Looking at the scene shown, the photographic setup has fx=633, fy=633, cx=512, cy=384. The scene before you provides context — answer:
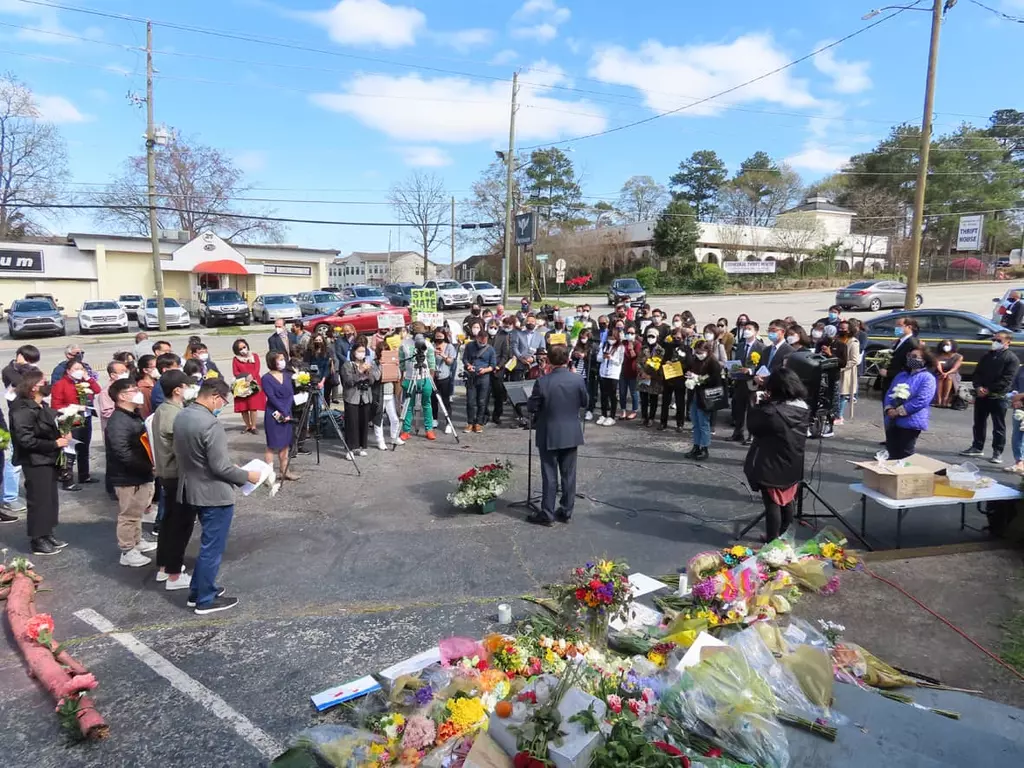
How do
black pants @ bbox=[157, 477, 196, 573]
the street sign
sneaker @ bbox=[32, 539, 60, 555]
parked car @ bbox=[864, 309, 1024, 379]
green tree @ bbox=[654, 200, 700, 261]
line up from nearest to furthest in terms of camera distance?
black pants @ bbox=[157, 477, 196, 573] < sneaker @ bbox=[32, 539, 60, 555] < parked car @ bbox=[864, 309, 1024, 379] < the street sign < green tree @ bbox=[654, 200, 700, 261]

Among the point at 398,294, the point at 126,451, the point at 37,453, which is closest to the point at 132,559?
the point at 126,451

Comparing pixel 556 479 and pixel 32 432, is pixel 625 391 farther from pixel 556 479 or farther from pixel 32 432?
pixel 32 432

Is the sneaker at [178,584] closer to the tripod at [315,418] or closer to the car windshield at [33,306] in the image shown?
the tripod at [315,418]

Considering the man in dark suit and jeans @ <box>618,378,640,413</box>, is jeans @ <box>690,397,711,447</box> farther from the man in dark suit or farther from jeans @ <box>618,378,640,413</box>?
the man in dark suit

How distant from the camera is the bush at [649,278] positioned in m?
44.2

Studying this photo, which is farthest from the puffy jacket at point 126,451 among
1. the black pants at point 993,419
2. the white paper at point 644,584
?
the black pants at point 993,419

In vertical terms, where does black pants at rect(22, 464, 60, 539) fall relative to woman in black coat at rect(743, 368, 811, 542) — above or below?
below

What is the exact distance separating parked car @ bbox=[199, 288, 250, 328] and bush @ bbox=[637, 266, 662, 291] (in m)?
25.8

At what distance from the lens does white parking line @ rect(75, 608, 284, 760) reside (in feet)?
11.7

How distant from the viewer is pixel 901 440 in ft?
23.2

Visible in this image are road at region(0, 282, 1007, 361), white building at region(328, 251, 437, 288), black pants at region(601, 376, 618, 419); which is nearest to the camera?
black pants at region(601, 376, 618, 419)

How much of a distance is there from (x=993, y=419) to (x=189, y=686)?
389 inches

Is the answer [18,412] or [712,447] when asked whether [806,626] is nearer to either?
[712,447]

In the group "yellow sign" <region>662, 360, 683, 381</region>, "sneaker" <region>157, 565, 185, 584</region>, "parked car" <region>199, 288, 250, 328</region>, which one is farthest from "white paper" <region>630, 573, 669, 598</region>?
"parked car" <region>199, 288, 250, 328</region>
